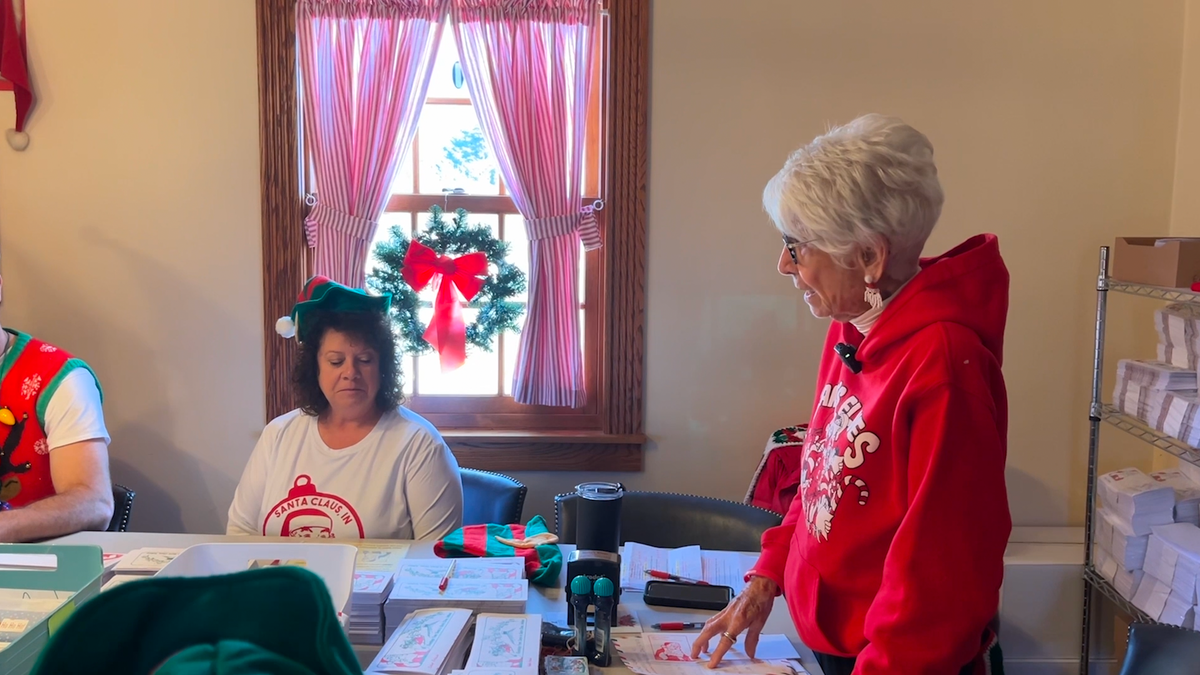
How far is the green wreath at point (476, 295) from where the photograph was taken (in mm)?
2924

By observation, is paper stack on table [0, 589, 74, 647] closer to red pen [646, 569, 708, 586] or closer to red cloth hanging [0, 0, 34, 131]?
red pen [646, 569, 708, 586]

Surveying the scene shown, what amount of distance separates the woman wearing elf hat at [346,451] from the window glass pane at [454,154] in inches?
38.6

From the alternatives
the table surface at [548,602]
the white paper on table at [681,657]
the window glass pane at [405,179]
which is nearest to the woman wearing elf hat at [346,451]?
the table surface at [548,602]

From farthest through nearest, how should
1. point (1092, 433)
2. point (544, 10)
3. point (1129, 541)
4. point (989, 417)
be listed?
point (544, 10) < point (1092, 433) < point (1129, 541) < point (989, 417)

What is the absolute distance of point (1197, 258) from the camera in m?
2.27

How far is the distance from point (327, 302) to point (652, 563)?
1.00 m

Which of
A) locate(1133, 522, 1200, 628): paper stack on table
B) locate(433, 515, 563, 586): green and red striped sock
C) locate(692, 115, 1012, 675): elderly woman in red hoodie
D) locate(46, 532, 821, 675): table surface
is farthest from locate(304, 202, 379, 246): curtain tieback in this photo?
locate(1133, 522, 1200, 628): paper stack on table

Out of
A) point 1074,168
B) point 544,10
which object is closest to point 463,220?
point 544,10

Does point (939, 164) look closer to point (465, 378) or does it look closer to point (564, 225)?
point (564, 225)

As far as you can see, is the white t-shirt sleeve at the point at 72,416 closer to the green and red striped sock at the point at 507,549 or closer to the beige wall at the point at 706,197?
the beige wall at the point at 706,197

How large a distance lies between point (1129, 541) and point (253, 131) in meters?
2.93

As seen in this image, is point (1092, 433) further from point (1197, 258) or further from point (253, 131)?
point (253, 131)

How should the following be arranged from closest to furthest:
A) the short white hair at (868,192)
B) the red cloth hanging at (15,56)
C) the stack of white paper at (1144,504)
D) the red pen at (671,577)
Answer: the short white hair at (868,192)
the red pen at (671,577)
the stack of white paper at (1144,504)
the red cloth hanging at (15,56)

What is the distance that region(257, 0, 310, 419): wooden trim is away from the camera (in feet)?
9.56
